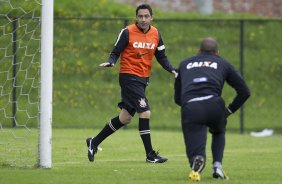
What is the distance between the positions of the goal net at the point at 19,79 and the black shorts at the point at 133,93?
128 centimetres

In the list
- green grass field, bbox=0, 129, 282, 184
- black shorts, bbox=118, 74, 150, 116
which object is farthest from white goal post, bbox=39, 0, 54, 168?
black shorts, bbox=118, 74, 150, 116

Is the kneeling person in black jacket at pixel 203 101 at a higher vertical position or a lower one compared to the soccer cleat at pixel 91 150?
higher

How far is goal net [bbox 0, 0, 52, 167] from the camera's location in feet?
39.7

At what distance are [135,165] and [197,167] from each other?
7.66 feet

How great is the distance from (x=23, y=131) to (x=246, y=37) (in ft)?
→ 32.1

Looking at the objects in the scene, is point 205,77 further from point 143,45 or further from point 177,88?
point 143,45

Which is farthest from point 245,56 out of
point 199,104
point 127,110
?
point 199,104

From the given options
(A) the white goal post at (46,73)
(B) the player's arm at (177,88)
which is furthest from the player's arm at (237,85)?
(A) the white goal post at (46,73)

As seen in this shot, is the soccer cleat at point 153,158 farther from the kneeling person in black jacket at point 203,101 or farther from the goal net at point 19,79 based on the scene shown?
the kneeling person in black jacket at point 203,101

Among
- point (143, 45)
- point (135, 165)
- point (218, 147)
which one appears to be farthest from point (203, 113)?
point (143, 45)

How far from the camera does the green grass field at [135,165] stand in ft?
33.1

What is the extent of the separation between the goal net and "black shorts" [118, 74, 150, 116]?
128 cm

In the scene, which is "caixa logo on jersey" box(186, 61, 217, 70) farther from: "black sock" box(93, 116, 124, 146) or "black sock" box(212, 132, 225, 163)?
"black sock" box(93, 116, 124, 146)

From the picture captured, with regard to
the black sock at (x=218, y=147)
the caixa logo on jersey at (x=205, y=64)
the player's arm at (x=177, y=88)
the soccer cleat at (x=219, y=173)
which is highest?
the caixa logo on jersey at (x=205, y=64)
